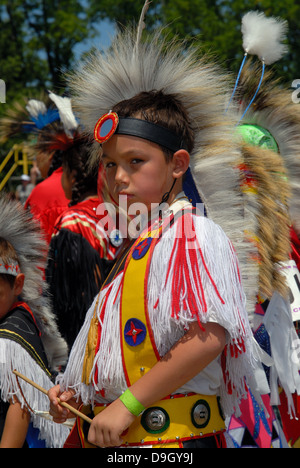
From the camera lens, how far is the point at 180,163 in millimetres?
1998

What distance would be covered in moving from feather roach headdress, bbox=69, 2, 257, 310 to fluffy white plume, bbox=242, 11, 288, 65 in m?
1.00

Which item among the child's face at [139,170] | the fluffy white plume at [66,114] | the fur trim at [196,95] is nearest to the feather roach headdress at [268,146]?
the fur trim at [196,95]

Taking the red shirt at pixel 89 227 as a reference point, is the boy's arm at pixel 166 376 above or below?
below

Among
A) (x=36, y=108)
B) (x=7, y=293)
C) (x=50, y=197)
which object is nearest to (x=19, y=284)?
(x=7, y=293)

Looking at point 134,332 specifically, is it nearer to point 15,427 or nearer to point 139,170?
point 139,170

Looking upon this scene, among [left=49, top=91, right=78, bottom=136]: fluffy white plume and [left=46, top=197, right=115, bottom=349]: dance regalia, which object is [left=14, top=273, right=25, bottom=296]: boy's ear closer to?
[left=46, top=197, right=115, bottom=349]: dance regalia

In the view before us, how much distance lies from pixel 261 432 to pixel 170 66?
5.80 ft

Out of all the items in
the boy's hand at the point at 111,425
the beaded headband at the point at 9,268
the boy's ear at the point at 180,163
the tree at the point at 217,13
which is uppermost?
the tree at the point at 217,13

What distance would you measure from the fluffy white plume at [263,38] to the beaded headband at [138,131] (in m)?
1.27

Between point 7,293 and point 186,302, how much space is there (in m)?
1.25

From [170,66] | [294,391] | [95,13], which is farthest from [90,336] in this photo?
[95,13]

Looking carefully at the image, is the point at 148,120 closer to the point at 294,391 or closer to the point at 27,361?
the point at 27,361

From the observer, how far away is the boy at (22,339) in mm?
2580

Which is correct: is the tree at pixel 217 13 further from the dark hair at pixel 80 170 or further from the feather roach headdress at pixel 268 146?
the feather roach headdress at pixel 268 146
